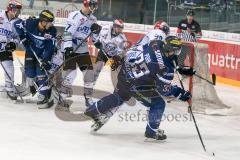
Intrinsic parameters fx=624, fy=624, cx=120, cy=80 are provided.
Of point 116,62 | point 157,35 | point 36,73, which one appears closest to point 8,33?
point 36,73

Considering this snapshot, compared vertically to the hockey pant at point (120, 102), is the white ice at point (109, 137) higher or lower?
lower

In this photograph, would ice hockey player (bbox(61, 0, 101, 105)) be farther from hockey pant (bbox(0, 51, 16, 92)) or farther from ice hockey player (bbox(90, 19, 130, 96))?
hockey pant (bbox(0, 51, 16, 92))

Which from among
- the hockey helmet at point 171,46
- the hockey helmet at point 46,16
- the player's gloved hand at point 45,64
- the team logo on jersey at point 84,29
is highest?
the hockey helmet at point 46,16

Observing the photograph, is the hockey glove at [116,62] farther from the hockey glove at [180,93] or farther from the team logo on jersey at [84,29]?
the hockey glove at [180,93]

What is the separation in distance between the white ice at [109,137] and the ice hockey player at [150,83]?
10.0 inches

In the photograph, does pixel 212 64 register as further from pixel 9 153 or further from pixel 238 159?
pixel 9 153

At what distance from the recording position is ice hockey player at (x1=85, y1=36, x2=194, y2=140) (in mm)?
5953

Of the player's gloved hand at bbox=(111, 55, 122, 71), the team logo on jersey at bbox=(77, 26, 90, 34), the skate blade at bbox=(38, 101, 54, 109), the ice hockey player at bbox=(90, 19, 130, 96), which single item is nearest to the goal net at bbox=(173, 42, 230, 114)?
the ice hockey player at bbox=(90, 19, 130, 96)

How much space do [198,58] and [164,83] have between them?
278cm

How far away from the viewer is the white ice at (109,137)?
5.62m

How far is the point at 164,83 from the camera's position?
603cm

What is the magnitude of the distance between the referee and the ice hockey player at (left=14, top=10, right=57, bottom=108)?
3.99 m

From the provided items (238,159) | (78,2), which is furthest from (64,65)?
(78,2)

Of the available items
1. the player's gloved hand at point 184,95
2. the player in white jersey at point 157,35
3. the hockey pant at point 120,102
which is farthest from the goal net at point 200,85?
the player's gloved hand at point 184,95
